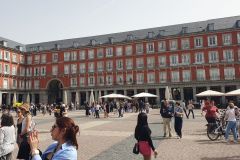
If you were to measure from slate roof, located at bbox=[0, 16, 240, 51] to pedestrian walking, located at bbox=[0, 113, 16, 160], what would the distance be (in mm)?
44949

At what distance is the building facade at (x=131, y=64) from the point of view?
143 feet

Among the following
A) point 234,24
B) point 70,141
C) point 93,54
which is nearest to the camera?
point 70,141

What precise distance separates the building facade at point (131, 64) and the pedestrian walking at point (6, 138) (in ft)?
108

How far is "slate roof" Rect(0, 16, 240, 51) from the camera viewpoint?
45759 millimetres

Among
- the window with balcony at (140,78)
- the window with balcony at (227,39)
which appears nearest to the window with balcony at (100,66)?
the window with balcony at (140,78)

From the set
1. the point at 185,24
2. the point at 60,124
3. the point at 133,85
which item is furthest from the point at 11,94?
the point at 60,124

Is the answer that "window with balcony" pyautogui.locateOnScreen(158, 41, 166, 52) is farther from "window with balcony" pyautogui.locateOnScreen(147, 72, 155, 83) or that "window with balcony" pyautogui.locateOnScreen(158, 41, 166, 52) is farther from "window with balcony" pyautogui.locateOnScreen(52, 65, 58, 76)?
"window with balcony" pyautogui.locateOnScreen(52, 65, 58, 76)

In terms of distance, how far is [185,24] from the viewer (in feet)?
165

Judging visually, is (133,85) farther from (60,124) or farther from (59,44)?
(60,124)

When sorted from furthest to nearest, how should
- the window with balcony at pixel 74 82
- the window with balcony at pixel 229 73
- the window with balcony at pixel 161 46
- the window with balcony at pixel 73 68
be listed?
the window with balcony at pixel 73 68, the window with balcony at pixel 74 82, the window with balcony at pixel 161 46, the window with balcony at pixel 229 73

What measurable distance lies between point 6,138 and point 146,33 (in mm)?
49252

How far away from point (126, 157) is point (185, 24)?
153 feet

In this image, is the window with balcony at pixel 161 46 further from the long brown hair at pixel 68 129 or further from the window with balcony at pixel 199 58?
the long brown hair at pixel 68 129

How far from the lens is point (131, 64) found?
4988cm
